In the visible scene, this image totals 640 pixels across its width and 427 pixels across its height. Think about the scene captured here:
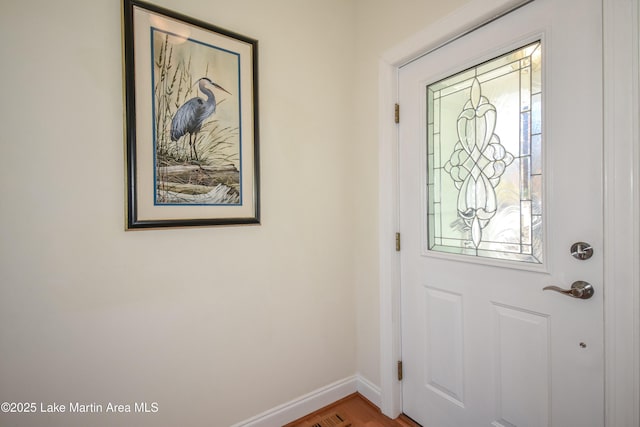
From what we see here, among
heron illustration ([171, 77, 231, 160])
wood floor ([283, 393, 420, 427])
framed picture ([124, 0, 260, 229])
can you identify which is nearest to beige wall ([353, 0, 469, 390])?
wood floor ([283, 393, 420, 427])

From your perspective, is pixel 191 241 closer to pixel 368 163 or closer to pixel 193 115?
pixel 193 115

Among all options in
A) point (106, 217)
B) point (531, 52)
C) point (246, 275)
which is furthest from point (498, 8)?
point (106, 217)

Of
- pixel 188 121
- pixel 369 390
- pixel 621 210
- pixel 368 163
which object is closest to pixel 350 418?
pixel 369 390

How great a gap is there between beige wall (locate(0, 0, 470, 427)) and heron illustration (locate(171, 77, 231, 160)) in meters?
0.22

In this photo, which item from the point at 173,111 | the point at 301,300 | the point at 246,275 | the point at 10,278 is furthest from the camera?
the point at 301,300

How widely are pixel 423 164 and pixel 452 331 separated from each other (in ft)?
2.90

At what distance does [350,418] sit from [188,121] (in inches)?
73.9

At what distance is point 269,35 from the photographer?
5.35 ft

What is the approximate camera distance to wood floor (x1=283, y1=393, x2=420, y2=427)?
1.65 meters

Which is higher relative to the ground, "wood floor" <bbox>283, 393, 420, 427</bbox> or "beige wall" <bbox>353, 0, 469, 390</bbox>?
"beige wall" <bbox>353, 0, 469, 390</bbox>

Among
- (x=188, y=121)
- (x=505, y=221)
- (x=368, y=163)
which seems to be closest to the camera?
(x=505, y=221)

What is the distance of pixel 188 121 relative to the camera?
1375 millimetres

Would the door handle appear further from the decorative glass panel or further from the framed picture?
the framed picture

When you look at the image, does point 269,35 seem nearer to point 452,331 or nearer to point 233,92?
point 233,92
